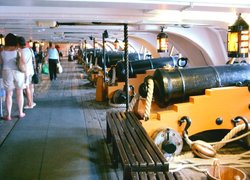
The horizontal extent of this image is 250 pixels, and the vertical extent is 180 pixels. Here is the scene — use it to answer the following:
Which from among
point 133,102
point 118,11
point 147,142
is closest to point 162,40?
point 118,11

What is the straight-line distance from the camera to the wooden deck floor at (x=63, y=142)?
374 cm

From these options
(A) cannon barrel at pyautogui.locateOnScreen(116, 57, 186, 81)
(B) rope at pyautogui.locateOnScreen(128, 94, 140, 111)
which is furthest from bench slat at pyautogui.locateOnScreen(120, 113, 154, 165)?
(A) cannon barrel at pyautogui.locateOnScreen(116, 57, 186, 81)

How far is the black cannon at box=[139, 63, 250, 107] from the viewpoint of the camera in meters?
4.64

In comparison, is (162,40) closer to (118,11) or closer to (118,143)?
(118,11)

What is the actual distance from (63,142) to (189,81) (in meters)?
2.10

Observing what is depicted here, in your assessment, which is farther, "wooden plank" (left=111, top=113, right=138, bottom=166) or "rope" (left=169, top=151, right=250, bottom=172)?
"rope" (left=169, top=151, right=250, bottom=172)

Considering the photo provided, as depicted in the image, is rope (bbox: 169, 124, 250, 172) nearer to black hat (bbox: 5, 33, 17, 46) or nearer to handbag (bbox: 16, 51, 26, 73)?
handbag (bbox: 16, 51, 26, 73)

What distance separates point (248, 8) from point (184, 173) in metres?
2.08

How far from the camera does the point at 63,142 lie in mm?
4879

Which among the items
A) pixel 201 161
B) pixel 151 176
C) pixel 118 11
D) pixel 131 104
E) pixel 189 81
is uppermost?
pixel 118 11

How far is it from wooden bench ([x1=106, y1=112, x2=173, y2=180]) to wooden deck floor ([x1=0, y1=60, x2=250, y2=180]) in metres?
0.19

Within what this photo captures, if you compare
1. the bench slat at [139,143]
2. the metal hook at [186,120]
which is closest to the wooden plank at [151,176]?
the bench slat at [139,143]

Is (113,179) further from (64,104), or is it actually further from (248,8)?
(64,104)

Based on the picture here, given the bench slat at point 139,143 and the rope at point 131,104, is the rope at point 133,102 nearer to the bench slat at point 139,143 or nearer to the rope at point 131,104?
the rope at point 131,104
